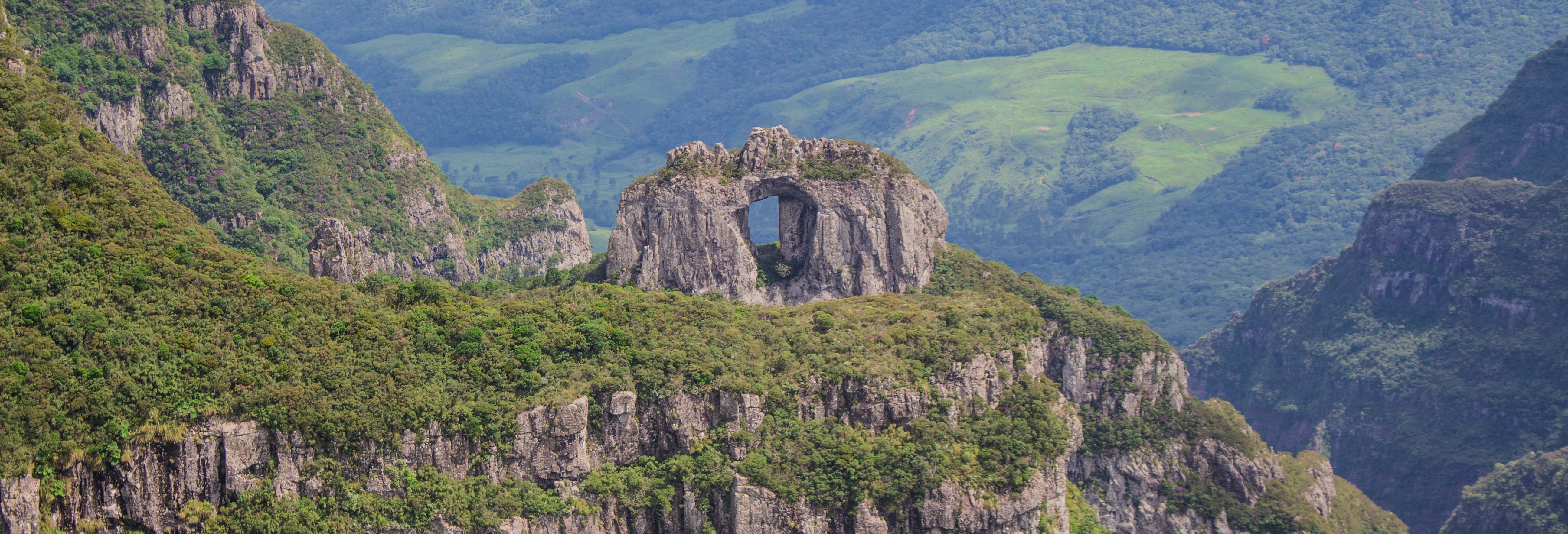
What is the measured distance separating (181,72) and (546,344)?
6121 cm

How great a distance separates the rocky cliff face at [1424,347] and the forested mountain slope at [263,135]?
71319mm

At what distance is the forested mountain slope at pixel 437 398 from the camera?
69250mm

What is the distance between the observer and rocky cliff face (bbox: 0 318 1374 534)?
6869 centimetres

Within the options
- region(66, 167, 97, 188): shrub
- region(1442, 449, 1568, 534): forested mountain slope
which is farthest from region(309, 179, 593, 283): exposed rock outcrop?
region(1442, 449, 1568, 534): forested mountain slope

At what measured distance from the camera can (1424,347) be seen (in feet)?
539

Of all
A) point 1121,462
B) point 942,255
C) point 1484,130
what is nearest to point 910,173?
point 942,255

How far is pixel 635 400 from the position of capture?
264 ft

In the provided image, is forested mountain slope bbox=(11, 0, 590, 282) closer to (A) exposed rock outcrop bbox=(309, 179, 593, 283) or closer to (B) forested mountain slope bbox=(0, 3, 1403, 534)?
(A) exposed rock outcrop bbox=(309, 179, 593, 283)

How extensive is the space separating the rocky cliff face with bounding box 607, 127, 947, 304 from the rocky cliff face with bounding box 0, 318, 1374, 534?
1505 cm

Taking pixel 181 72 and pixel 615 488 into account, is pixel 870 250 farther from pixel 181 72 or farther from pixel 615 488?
pixel 181 72

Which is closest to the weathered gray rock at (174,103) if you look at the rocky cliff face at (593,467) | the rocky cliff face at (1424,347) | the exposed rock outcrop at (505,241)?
the exposed rock outcrop at (505,241)

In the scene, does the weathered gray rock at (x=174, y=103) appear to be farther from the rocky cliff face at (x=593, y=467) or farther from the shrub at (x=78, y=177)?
the rocky cliff face at (x=593, y=467)

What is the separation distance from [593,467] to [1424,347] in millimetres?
108456

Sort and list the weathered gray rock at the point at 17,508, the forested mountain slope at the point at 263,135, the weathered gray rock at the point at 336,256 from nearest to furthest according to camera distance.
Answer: the weathered gray rock at the point at 17,508, the weathered gray rock at the point at 336,256, the forested mountain slope at the point at 263,135
